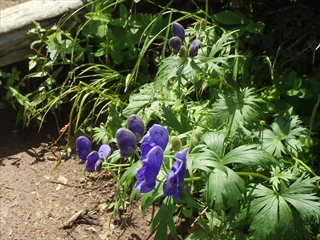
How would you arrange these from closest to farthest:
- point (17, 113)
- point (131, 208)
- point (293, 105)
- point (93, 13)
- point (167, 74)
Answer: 1. point (167, 74)
2. point (293, 105)
3. point (131, 208)
4. point (93, 13)
5. point (17, 113)

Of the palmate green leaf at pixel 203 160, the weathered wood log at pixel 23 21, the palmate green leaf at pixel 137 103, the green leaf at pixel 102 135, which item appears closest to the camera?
the palmate green leaf at pixel 203 160

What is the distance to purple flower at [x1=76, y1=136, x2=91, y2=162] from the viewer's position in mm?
2391

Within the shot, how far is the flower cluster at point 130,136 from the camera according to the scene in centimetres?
197

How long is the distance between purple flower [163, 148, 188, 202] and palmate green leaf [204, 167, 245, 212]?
184 mm

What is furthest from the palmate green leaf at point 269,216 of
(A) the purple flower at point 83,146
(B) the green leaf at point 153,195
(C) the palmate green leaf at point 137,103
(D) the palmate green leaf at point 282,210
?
(C) the palmate green leaf at point 137,103

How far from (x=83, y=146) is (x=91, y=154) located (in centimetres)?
12

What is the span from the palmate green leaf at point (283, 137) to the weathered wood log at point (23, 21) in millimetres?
1766

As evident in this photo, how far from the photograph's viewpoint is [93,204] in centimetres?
306

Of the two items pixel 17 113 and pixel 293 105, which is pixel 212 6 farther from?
pixel 17 113

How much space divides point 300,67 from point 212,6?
81cm

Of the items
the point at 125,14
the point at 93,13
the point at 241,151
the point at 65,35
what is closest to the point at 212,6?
the point at 125,14

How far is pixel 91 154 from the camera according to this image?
2.30 metres

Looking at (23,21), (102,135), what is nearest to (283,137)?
(102,135)

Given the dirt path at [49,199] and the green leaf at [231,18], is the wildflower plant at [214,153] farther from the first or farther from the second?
the dirt path at [49,199]
